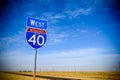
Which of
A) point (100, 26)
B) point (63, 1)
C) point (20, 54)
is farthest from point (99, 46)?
point (20, 54)

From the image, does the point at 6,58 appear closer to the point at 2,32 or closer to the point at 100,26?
the point at 2,32

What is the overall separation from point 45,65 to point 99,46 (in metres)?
1.10

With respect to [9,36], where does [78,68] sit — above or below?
below

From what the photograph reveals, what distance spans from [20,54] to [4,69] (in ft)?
1.23

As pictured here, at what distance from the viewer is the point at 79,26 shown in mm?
5141

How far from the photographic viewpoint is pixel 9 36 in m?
4.62

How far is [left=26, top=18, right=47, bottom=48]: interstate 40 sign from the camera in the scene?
148 inches

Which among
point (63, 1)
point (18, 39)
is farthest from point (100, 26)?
point (18, 39)

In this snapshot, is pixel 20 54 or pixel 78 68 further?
pixel 78 68

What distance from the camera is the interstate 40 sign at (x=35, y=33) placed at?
148 inches

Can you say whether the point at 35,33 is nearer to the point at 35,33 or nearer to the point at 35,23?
the point at 35,33

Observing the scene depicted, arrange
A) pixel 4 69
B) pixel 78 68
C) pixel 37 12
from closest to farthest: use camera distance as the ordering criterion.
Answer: pixel 4 69
pixel 37 12
pixel 78 68

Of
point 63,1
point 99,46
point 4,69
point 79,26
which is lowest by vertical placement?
point 4,69

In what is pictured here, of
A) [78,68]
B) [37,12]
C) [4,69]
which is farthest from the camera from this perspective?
[78,68]
